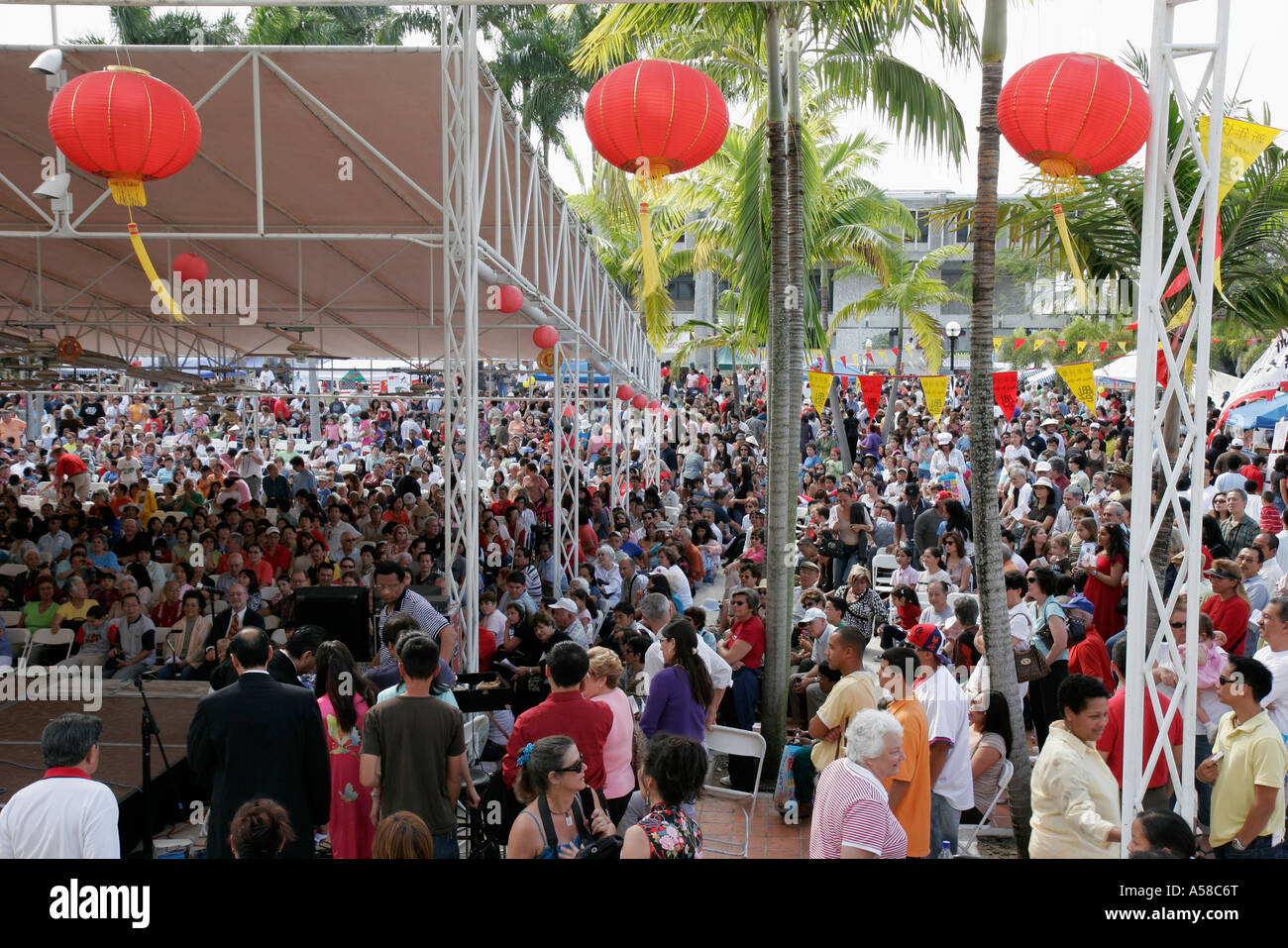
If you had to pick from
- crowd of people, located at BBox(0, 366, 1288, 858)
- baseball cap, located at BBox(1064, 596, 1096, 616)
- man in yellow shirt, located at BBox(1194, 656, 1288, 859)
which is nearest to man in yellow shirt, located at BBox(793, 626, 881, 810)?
crowd of people, located at BBox(0, 366, 1288, 858)

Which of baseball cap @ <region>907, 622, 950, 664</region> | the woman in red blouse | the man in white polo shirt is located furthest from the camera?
the woman in red blouse

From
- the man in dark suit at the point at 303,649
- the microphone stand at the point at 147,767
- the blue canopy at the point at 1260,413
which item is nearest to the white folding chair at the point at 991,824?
the man in dark suit at the point at 303,649

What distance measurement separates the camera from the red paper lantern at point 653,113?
5.02 meters

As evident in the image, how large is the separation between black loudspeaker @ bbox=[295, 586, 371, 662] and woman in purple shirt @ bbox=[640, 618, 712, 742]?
2.98 metres

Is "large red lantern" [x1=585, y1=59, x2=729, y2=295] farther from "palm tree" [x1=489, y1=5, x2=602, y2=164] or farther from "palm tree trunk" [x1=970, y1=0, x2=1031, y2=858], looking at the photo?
"palm tree" [x1=489, y1=5, x2=602, y2=164]

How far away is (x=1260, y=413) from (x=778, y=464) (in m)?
15.1

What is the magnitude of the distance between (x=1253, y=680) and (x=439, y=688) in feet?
12.4

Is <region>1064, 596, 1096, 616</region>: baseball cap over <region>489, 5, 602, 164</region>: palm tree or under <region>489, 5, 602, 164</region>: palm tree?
under

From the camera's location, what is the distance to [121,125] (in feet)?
17.8

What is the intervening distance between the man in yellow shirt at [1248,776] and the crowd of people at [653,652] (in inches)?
0.5

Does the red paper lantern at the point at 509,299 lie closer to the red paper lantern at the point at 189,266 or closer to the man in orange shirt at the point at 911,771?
the red paper lantern at the point at 189,266

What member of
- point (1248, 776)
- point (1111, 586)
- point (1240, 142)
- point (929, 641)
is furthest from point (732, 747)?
point (1240, 142)

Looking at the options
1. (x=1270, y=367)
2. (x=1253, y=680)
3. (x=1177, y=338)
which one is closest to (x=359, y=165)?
(x=1177, y=338)

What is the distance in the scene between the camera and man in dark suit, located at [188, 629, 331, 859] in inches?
171
